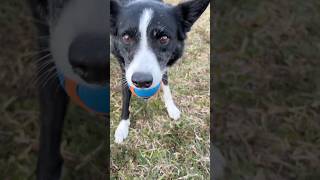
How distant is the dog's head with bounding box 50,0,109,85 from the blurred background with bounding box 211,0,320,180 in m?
0.43

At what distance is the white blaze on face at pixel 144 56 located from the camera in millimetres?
1241

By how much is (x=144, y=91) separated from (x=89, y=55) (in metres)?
0.18

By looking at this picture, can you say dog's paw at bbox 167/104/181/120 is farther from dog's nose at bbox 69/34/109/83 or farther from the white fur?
dog's nose at bbox 69/34/109/83

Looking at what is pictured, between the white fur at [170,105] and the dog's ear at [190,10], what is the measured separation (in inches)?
7.0

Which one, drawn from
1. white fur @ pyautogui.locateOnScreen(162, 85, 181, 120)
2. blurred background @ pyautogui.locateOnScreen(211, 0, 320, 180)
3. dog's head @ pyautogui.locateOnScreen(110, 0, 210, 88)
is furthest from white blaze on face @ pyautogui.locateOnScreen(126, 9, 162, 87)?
blurred background @ pyautogui.locateOnScreen(211, 0, 320, 180)

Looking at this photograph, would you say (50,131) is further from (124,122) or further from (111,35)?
(111,35)

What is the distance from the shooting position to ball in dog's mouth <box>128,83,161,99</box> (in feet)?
4.33

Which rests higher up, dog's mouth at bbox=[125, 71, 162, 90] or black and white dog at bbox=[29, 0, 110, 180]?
A: black and white dog at bbox=[29, 0, 110, 180]

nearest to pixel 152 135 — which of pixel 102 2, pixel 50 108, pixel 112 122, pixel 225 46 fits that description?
pixel 112 122

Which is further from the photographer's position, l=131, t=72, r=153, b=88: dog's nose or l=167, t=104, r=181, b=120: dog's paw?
l=167, t=104, r=181, b=120: dog's paw

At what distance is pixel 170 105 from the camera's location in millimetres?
1410

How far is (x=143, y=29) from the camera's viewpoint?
1240 millimetres

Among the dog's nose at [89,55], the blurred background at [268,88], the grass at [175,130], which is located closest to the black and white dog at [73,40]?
the dog's nose at [89,55]

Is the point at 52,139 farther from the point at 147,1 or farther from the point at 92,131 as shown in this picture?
the point at 147,1
